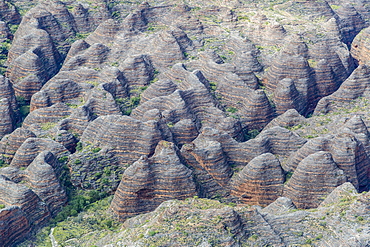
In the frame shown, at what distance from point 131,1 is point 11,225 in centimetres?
6955

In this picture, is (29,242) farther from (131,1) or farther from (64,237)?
(131,1)

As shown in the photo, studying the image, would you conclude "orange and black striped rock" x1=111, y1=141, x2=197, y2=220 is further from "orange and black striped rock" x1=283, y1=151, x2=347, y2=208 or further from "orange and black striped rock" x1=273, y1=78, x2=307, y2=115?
"orange and black striped rock" x1=273, y1=78, x2=307, y2=115

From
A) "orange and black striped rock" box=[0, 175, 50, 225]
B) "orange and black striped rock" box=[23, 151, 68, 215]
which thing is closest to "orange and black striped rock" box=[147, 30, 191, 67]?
"orange and black striped rock" box=[23, 151, 68, 215]

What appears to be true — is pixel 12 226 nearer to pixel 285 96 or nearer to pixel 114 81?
pixel 114 81

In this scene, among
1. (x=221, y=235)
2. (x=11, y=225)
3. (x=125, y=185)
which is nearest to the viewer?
(x=221, y=235)

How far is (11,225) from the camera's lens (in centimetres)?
9056

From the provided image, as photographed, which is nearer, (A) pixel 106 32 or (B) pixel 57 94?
(B) pixel 57 94

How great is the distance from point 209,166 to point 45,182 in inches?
764

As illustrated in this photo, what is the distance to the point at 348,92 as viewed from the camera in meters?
122

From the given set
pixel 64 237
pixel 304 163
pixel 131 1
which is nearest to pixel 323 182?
pixel 304 163

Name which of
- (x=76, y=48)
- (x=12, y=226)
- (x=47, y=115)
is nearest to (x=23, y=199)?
(x=12, y=226)

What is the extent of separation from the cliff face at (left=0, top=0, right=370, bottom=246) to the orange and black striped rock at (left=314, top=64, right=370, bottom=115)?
203mm

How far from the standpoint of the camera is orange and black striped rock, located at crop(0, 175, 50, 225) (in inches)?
3703

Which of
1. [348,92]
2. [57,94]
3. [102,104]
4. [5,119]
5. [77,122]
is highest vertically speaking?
[5,119]
